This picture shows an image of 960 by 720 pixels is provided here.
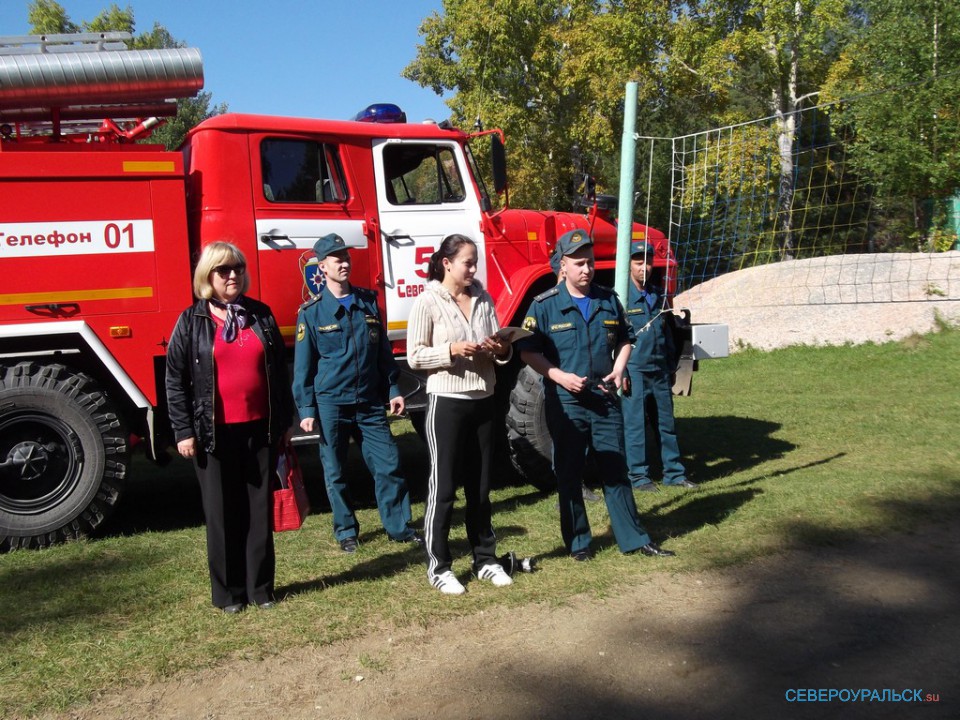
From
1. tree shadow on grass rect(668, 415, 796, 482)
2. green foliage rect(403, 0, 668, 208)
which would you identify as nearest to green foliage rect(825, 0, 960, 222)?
green foliage rect(403, 0, 668, 208)

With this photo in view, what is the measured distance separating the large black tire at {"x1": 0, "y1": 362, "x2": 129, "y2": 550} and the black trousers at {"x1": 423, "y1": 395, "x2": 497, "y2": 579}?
7.50ft

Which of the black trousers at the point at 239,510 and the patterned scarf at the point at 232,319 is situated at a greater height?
the patterned scarf at the point at 232,319

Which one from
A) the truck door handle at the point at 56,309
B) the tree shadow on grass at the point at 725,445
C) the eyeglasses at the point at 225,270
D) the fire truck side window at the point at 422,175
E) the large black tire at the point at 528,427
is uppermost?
the fire truck side window at the point at 422,175

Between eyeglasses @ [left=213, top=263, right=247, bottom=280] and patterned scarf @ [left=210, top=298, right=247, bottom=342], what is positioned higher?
eyeglasses @ [left=213, top=263, right=247, bottom=280]

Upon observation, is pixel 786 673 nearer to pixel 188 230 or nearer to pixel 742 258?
pixel 188 230

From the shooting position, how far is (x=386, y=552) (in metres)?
5.57

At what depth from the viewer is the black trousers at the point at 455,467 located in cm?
463

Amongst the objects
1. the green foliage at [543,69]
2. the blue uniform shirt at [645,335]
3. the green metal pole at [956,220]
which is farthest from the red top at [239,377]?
the green foliage at [543,69]

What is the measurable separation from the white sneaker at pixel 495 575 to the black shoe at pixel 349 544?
3.39ft

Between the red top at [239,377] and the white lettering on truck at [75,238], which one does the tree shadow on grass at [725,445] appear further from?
the white lettering on truck at [75,238]

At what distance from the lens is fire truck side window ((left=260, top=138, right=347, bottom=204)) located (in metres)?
6.39

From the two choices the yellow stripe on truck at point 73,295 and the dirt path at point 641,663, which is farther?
the yellow stripe on truck at point 73,295

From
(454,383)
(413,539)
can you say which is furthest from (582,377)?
(413,539)

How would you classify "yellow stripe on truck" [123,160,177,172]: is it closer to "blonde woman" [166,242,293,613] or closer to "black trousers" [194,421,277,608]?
"blonde woman" [166,242,293,613]
